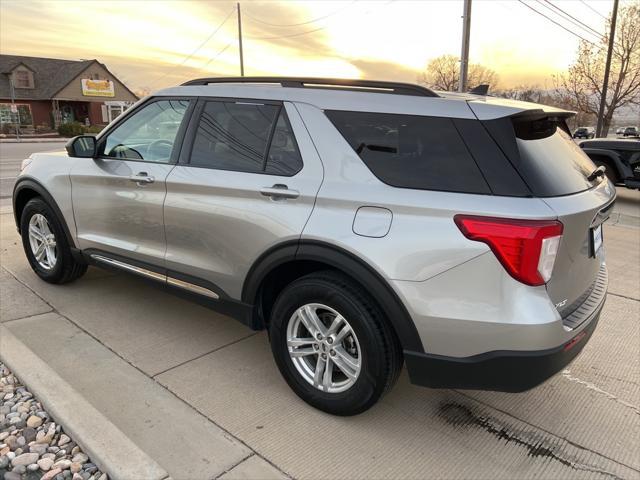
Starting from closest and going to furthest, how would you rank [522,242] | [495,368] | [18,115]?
1. [522,242]
2. [495,368]
3. [18,115]

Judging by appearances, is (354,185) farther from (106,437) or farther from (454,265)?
(106,437)

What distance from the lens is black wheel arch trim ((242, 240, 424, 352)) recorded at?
2463mm

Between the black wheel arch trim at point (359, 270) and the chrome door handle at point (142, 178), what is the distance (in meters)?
1.20

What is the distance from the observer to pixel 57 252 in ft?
14.9

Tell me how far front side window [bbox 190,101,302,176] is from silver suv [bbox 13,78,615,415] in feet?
0.03

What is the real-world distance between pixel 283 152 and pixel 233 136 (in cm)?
47

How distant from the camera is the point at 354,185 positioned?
2613mm

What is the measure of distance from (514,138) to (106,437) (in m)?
2.43

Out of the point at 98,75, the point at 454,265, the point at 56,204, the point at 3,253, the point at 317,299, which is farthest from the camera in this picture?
the point at 98,75

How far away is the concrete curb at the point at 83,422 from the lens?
7.65 ft

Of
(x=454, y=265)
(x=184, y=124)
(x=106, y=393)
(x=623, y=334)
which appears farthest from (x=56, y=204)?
(x=623, y=334)

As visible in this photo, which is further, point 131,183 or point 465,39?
point 465,39

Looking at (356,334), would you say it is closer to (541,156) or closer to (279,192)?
(279,192)

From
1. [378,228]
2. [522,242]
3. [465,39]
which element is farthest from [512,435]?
[465,39]
